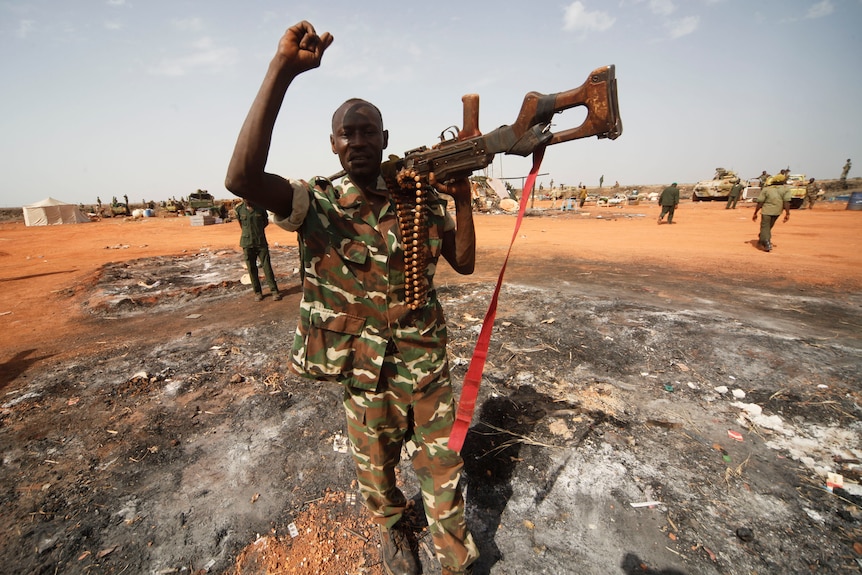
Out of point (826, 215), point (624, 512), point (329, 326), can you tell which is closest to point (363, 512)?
point (329, 326)

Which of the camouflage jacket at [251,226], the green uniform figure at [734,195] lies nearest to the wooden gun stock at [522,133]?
the camouflage jacket at [251,226]

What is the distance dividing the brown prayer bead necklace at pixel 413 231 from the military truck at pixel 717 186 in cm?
3415

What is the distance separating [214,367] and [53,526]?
6.75ft

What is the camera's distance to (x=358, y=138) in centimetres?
172

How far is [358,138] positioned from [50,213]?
3765 centimetres

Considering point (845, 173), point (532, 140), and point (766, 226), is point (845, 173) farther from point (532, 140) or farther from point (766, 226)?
point (532, 140)

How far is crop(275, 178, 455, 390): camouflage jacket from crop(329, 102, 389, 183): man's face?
0.31ft

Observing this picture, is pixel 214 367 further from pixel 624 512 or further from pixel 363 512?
pixel 624 512

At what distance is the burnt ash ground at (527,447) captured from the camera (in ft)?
7.25

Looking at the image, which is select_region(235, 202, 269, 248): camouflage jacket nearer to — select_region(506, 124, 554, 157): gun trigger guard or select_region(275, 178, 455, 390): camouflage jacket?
select_region(275, 178, 455, 390): camouflage jacket

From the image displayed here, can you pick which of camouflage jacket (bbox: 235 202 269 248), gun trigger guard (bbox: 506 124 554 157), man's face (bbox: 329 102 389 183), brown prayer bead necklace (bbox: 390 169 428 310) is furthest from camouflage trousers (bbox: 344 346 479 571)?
camouflage jacket (bbox: 235 202 269 248)

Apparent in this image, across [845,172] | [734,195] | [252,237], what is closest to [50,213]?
[252,237]

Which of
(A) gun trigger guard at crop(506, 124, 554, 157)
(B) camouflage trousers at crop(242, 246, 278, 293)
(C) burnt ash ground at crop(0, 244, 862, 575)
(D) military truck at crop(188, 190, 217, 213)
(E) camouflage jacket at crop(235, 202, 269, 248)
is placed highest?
(D) military truck at crop(188, 190, 217, 213)

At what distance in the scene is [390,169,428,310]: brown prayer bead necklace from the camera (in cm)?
183
